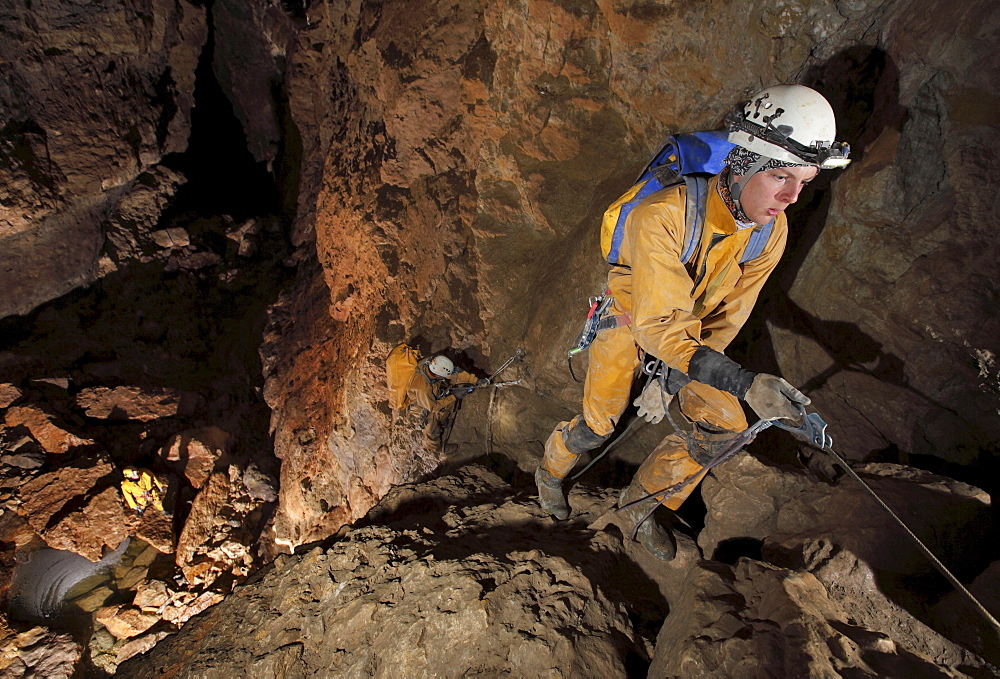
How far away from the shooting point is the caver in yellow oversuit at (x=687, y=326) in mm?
2061

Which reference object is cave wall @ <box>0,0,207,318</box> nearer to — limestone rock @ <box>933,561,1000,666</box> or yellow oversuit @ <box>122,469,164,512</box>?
yellow oversuit @ <box>122,469,164,512</box>

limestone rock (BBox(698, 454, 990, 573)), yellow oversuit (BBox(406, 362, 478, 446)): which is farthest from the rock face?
yellow oversuit (BBox(406, 362, 478, 446))

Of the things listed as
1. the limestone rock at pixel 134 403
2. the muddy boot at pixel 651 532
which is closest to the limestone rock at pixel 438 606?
the muddy boot at pixel 651 532

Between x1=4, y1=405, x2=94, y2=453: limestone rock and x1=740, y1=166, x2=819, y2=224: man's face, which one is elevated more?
x1=740, y1=166, x2=819, y2=224: man's face

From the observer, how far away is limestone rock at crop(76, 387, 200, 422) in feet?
23.1

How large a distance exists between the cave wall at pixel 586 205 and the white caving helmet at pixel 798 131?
1.33 m

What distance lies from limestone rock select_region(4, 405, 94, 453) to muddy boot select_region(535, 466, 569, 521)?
707 centimetres

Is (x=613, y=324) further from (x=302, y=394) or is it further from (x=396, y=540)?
(x=302, y=394)

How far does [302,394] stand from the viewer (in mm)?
7324

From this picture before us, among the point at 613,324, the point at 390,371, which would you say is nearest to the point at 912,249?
the point at 613,324

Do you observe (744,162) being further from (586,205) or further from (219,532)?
(219,532)

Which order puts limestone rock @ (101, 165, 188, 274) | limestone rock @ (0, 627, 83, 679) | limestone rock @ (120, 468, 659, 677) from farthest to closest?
limestone rock @ (101, 165, 188, 274) → limestone rock @ (0, 627, 83, 679) → limestone rock @ (120, 468, 659, 677)

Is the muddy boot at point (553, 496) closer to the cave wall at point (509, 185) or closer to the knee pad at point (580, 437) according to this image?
the knee pad at point (580, 437)

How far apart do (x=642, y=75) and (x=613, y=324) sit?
2.18m
